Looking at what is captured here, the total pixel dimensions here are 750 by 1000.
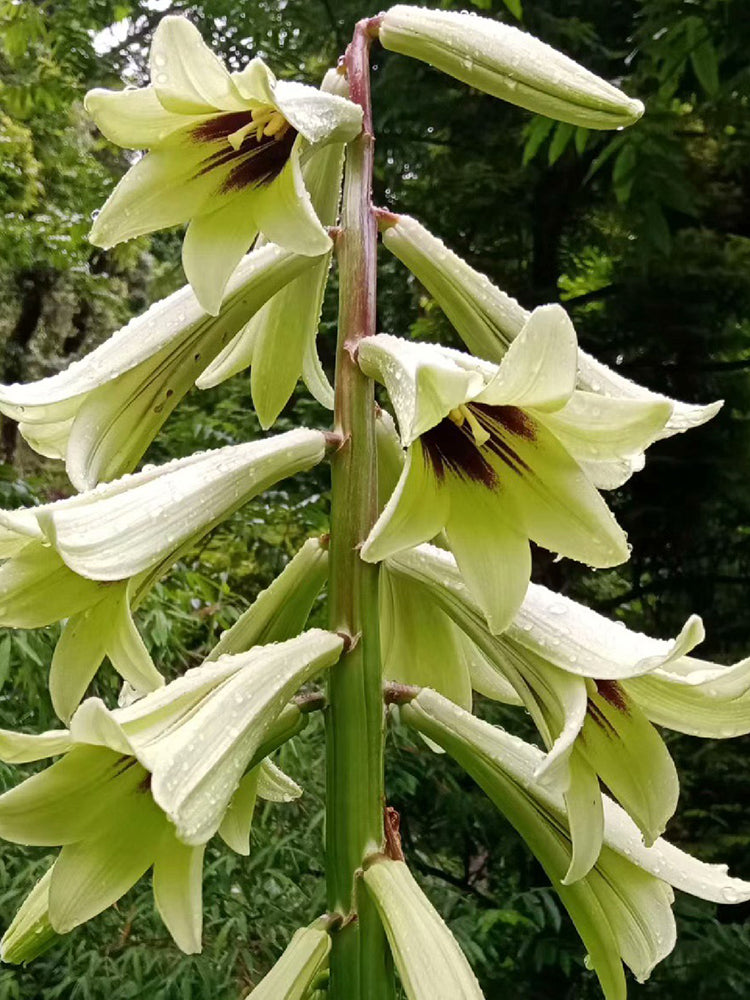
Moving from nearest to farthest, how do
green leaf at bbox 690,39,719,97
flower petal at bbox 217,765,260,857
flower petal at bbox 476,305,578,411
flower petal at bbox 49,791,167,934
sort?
flower petal at bbox 476,305,578,411, flower petal at bbox 49,791,167,934, flower petal at bbox 217,765,260,857, green leaf at bbox 690,39,719,97

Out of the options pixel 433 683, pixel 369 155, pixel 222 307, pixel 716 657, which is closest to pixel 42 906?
pixel 433 683

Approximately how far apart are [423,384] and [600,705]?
331 mm

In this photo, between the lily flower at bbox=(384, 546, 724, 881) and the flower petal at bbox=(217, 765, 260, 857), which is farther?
the flower petal at bbox=(217, 765, 260, 857)

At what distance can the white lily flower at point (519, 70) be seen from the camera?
0.98 metres

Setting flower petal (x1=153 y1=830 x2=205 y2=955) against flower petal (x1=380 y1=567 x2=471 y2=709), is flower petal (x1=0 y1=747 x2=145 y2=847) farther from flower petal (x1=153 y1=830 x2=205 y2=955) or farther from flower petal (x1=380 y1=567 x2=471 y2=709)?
flower petal (x1=380 y1=567 x2=471 y2=709)

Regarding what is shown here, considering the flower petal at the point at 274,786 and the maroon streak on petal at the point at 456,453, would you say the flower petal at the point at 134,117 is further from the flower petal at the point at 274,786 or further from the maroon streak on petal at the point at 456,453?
the flower petal at the point at 274,786

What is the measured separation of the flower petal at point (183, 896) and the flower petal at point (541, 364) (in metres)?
0.41

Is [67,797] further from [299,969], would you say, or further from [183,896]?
[299,969]

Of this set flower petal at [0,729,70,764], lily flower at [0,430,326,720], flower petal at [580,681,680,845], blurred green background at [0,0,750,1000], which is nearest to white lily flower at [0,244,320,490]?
lily flower at [0,430,326,720]

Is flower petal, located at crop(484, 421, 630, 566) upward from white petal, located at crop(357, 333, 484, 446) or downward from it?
downward

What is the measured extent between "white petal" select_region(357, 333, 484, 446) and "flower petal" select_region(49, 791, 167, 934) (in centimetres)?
37

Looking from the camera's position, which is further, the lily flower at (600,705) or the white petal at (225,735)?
the lily flower at (600,705)

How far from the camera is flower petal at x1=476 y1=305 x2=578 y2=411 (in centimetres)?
70

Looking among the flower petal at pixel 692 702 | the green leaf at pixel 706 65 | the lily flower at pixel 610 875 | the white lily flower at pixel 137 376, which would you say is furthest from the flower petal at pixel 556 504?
the green leaf at pixel 706 65
